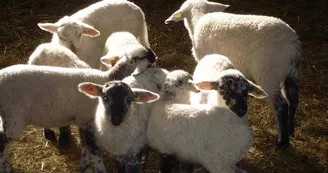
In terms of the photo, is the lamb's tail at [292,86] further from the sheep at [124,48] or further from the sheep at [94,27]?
the sheep at [94,27]

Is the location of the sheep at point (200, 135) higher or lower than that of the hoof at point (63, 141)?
higher

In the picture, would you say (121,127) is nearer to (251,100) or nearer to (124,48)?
(124,48)

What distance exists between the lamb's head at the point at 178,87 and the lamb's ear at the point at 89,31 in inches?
61.2

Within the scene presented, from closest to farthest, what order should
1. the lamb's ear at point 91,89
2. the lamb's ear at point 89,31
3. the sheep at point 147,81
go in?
the lamb's ear at point 91,89 < the sheep at point 147,81 < the lamb's ear at point 89,31

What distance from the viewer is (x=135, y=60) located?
5375 millimetres

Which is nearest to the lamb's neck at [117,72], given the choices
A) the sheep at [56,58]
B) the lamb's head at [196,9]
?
Answer: the sheep at [56,58]

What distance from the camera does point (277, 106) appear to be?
548 centimetres

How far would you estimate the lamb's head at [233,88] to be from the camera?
4508 mm

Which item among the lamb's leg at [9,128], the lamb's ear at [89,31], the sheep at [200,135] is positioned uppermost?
the lamb's ear at [89,31]

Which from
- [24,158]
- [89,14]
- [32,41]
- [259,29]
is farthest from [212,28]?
[32,41]

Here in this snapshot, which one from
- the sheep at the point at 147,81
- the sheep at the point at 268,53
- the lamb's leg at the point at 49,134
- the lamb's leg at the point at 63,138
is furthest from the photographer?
the lamb's leg at the point at 49,134

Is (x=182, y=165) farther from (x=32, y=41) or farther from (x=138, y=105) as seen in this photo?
(x=32, y=41)

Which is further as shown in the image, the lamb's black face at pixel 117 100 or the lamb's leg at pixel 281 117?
the lamb's leg at pixel 281 117

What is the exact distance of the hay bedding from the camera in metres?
5.42
